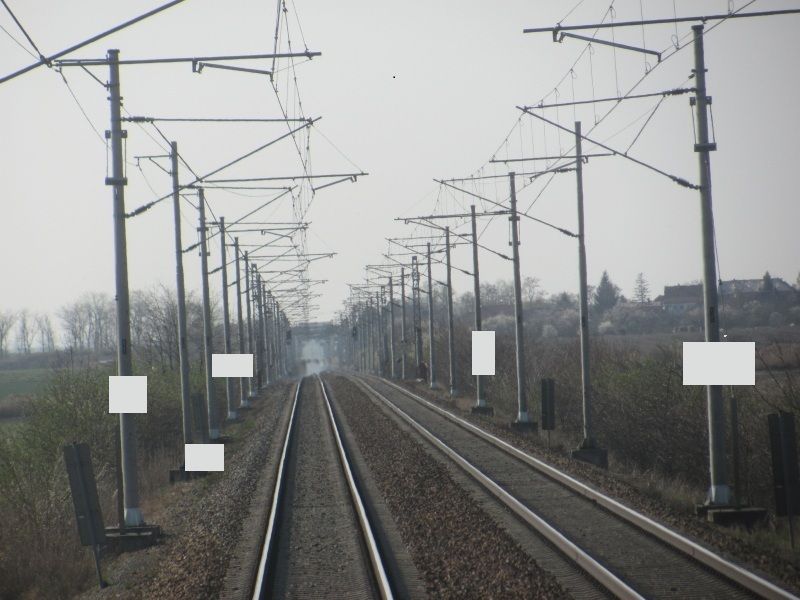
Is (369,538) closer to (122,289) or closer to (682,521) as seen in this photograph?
(682,521)

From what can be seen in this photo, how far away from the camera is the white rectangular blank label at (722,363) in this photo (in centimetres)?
1582

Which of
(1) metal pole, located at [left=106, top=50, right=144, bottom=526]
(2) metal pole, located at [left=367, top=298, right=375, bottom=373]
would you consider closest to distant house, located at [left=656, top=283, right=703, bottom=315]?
(2) metal pole, located at [left=367, top=298, right=375, bottom=373]

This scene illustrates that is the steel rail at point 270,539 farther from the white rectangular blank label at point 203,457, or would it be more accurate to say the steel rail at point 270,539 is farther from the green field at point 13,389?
the green field at point 13,389

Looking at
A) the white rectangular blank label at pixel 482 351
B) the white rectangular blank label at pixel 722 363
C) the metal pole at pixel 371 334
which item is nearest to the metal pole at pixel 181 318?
the white rectangular blank label at pixel 482 351

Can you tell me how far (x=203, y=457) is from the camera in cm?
2619

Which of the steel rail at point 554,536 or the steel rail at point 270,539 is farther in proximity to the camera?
the steel rail at point 270,539

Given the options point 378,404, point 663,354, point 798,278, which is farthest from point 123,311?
point 798,278

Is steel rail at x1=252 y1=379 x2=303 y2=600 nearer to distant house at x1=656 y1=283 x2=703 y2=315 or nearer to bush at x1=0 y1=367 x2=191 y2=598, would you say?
bush at x1=0 y1=367 x2=191 y2=598

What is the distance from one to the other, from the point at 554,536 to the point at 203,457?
45.7 ft

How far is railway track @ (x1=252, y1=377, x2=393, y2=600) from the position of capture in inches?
494

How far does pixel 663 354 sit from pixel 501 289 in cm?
15625

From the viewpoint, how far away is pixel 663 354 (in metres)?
31.1

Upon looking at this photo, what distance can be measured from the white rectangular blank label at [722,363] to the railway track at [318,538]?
6.09 metres

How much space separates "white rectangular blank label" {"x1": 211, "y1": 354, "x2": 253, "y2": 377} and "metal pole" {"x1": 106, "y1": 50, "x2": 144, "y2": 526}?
42.7 feet
